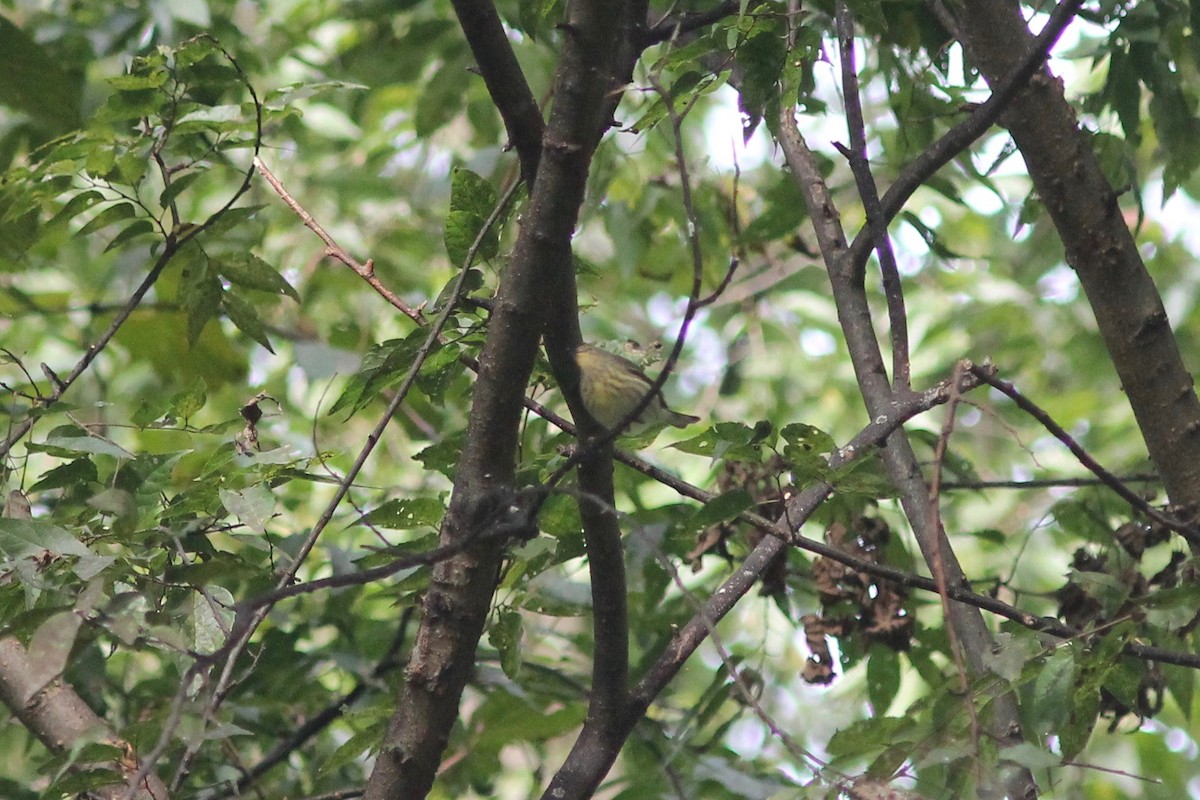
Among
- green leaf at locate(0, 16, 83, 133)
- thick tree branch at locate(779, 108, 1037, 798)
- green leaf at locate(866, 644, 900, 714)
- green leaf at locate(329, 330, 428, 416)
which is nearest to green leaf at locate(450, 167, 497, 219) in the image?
green leaf at locate(329, 330, 428, 416)

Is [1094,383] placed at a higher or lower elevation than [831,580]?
higher

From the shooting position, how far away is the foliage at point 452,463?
144cm

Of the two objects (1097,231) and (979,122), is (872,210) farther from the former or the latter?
(1097,231)

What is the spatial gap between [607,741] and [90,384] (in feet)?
10.3

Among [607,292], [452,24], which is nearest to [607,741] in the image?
[452,24]

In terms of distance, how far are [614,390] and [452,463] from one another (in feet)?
1.00

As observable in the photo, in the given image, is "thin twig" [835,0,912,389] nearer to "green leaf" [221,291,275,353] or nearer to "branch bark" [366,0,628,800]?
"branch bark" [366,0,628,800]

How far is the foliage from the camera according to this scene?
1.44 m

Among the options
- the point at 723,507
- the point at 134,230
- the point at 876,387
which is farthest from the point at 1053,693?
the point at 134,230

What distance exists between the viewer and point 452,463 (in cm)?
176

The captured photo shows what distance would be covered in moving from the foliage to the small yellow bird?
7cm

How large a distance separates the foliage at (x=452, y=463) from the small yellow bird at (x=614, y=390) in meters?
0.07

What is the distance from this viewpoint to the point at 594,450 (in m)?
1.29

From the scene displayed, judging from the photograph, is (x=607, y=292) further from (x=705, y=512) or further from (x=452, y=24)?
(x=705, y=512)
